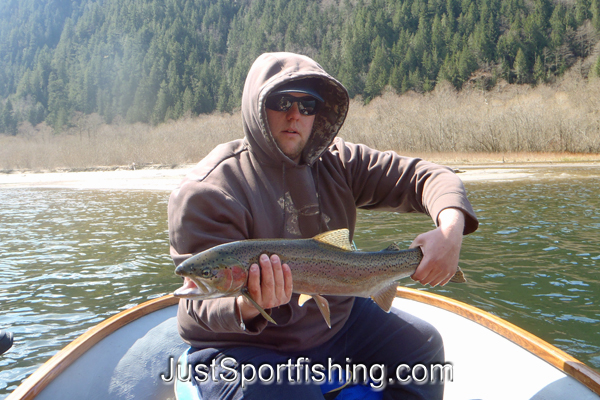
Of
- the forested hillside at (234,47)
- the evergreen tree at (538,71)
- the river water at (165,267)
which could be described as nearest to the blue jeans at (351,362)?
the river water at (165,267)

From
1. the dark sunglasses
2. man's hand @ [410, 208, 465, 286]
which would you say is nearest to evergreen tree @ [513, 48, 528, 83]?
the dark sunglasses

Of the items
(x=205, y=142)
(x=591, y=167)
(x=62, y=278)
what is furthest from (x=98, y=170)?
(x=591, y=167)

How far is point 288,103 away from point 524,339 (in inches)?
96.2

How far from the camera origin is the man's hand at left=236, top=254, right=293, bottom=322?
77.7 inches

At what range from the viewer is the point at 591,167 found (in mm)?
32688

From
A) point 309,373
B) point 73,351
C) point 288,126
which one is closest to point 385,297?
point 309,373

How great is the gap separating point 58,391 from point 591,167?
122 feet

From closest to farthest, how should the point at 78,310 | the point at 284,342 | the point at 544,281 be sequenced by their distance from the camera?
the point at 284,342
the point at 78,310
the point at 544,281

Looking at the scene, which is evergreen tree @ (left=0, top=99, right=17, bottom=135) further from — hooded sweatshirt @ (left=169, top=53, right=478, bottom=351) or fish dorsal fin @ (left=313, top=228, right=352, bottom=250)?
fish dorsal fin @ (left=313, top=228, right=352, bottom=250)

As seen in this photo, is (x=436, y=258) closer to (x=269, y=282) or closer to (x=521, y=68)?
(x=269, y=282)

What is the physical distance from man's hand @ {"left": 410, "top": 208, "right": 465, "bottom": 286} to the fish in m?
0.04

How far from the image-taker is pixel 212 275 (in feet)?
6.35

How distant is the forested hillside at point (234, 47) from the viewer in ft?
267

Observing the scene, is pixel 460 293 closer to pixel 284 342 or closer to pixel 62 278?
pixel 284 342
